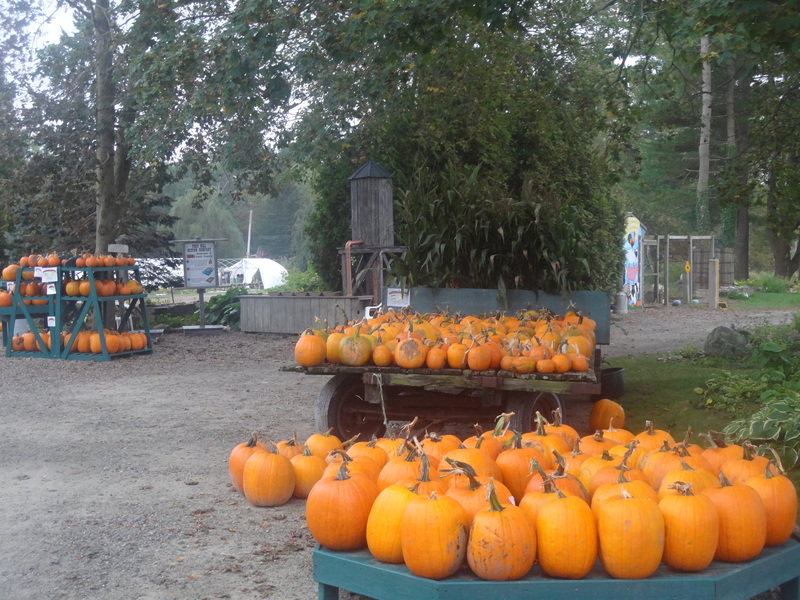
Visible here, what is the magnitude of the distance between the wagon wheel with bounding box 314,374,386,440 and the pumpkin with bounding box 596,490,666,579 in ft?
12.4

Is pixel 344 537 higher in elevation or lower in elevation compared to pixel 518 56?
lower

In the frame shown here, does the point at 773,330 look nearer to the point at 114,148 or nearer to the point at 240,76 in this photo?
the point at 240,76

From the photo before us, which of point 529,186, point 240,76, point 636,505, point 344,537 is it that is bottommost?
point 344,537

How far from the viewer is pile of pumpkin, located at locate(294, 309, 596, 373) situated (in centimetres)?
595

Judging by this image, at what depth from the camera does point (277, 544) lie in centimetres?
449

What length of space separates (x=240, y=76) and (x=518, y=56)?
7672 mm

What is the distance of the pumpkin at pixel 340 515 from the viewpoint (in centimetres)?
341

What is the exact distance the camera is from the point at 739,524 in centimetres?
313

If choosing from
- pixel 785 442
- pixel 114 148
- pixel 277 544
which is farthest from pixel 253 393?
pixel 114 148

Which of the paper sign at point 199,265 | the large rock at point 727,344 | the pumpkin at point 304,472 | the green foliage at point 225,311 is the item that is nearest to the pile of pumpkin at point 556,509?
the pumpkin at point 304,472

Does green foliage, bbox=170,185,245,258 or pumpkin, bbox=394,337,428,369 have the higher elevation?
green foliage, bbox=170,185,245,258

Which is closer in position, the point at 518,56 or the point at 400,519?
the point at 400,519

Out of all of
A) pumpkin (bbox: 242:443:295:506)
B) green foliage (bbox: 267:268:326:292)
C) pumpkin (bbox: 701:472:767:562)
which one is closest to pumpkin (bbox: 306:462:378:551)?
pumpkin (bbox: 701:472:767:562)

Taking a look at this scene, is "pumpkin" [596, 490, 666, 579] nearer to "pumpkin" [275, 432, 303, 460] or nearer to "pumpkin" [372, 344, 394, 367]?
"pumpkin" [275, 432, 303, 460]
